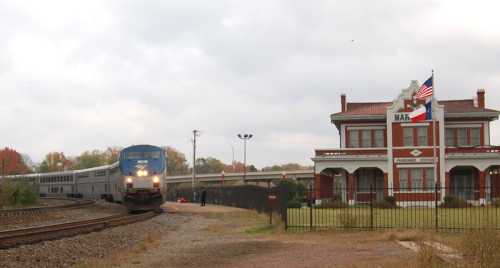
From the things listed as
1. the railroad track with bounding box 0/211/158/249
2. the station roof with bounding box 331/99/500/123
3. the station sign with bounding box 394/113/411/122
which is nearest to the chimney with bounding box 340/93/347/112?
the station roof with bounding box 331/99/500/123

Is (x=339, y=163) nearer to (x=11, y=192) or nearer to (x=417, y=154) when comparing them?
(x=417, y=154)

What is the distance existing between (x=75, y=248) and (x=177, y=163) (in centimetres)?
15569

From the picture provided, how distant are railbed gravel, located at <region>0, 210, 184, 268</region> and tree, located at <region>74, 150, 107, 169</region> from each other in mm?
127879

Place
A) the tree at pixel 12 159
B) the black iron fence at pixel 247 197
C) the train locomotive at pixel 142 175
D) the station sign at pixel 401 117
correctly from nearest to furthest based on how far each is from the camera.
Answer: the black iron fence at pixel 247 197 < the train locomotive at pixel 142 175 < the station sign at pixel 401 117 < the tree at pixel 12 159

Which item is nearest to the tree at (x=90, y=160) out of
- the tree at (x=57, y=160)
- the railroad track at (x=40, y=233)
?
the tree at (x=57, y=160)

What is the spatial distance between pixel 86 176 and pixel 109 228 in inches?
1375

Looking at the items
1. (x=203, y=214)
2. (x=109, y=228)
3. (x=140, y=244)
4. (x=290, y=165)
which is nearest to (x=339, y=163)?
(x=203, y=214)

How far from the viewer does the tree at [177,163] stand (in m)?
169

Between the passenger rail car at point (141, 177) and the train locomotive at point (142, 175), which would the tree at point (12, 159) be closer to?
the passenger rail car at point (141, 177)

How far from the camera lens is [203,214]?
3781cm

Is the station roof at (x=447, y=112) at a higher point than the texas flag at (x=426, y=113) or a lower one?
higher

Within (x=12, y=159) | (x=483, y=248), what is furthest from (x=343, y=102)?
(x=12, y=159)

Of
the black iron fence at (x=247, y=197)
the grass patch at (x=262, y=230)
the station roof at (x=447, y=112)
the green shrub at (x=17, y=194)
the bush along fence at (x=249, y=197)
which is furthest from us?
the station roof at (x=447, y=112)

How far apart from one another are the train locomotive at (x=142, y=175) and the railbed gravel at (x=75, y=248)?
9.34 m
